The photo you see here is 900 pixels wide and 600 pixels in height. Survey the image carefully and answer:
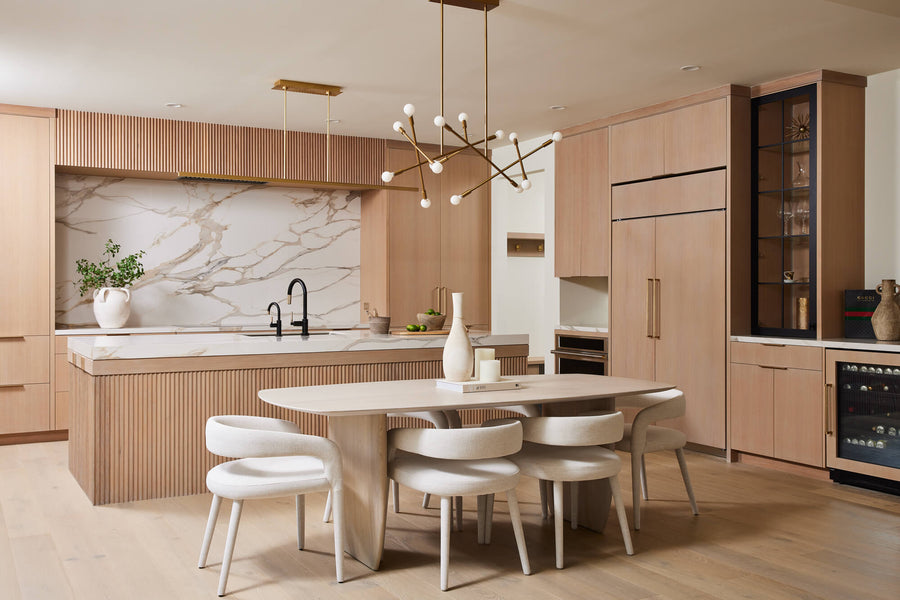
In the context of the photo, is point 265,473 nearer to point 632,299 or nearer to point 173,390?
point 173,390

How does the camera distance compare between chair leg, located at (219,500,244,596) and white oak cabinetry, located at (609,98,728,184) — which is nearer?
chair leg, located at (219,500,244,596)

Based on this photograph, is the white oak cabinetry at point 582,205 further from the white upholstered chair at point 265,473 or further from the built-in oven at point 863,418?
the white upholstered chair at point 265,473

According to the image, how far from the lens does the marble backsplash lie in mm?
6512

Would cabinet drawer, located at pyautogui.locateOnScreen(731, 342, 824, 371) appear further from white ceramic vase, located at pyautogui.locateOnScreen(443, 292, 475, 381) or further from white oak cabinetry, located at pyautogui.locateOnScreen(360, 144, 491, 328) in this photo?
white oak cabinetry, located at pyautogui.locateOnScreen(360, 144, 491, 328)

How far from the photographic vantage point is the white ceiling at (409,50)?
154 inches

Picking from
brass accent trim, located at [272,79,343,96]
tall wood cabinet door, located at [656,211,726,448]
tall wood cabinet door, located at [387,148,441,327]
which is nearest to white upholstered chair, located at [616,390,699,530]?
tall wood cabinet door, located at [656,211,726,448]

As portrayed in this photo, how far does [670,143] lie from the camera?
5.71 metres

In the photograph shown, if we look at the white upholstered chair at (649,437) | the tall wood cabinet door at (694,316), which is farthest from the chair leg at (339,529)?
the tall wood cabinet door at (694,316)

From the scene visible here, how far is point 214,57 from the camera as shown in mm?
4660

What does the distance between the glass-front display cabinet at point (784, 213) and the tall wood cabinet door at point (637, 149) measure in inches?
25.4

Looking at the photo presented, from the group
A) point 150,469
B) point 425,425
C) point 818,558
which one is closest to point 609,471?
point 818,558

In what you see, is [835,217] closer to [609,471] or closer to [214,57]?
[609,471]

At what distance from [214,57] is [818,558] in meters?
3.96

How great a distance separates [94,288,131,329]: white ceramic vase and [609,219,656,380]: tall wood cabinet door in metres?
3.71
